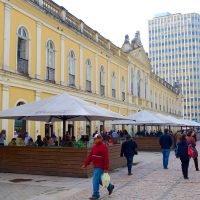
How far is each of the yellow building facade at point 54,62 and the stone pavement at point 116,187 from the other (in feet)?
22.7

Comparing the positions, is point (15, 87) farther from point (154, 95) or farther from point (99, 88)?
point (154, 95)

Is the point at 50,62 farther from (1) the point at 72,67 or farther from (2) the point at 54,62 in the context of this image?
(1) the point at 72,67

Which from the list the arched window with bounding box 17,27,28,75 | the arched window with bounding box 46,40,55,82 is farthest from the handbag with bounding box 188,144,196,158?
the arched window with bounding box 46,40,55,82

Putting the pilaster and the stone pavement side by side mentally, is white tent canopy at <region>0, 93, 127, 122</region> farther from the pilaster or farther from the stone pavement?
the pilaster

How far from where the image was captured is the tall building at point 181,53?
4641 inches

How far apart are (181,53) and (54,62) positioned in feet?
329

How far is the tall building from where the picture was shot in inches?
4641

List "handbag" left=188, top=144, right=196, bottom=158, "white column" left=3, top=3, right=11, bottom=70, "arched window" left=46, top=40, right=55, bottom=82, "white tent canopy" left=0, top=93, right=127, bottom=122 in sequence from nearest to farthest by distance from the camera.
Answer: "white tent canopy" left=0, top=93, right=127, bottom=122
"handbag" left=188, top=144, right=196, bottom=158
"white column" left=3, top=3, right=11, bottom=70
"arched window" left=46, top=40, right=55, bottom=82

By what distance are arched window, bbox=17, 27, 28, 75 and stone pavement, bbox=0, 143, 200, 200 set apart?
26.6ft

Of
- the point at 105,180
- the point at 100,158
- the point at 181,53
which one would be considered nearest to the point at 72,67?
the point at 100,158

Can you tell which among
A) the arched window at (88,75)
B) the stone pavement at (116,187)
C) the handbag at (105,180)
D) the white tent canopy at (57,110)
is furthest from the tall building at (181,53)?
the handbag at (105,180)

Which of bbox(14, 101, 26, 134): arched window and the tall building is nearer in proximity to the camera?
bbox(14, 101, 26, 134): arched window

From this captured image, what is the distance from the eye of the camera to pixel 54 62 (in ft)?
74.9

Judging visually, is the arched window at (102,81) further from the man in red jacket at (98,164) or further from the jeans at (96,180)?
the jeans at (96,180)
